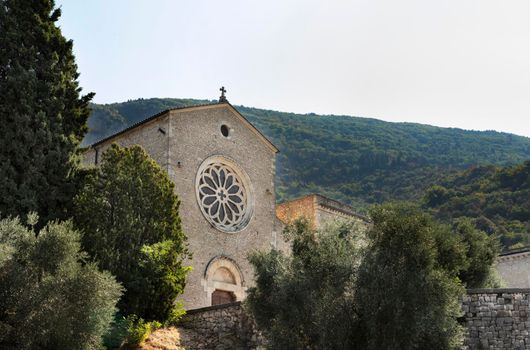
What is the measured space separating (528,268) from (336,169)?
50.1 metres

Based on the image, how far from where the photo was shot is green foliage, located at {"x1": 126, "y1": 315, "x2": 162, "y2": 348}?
1814 cm

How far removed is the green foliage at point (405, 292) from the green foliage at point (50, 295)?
601cm

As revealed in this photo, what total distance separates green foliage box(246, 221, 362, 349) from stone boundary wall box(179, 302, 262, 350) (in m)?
→ 2.39

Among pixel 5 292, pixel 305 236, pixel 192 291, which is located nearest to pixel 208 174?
pixel 192 291

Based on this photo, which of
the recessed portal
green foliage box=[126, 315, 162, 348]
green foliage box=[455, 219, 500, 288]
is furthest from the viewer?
the recessed portal

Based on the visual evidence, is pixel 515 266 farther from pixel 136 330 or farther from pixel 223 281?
pixel 136 330

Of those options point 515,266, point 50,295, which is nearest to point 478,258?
point 515,266

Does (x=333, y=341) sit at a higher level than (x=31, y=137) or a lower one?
lower

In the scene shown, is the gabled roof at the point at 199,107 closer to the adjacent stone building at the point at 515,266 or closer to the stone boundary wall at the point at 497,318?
the adjacent stone building at the point at 515,266

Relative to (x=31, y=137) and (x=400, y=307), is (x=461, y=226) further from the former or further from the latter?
(x=31, y=137)

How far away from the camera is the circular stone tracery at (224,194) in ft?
88.8

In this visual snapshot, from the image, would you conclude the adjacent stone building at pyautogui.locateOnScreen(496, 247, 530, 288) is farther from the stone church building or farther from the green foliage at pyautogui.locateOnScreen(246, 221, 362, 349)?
the green foliage at pyautogui.locateOnScreen(246, 221, 362, 349)

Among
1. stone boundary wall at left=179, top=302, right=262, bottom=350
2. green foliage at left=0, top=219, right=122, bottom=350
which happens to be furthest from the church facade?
green foliage at left=0, top=219, right=122, bottom=350

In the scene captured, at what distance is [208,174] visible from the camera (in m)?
27.5
